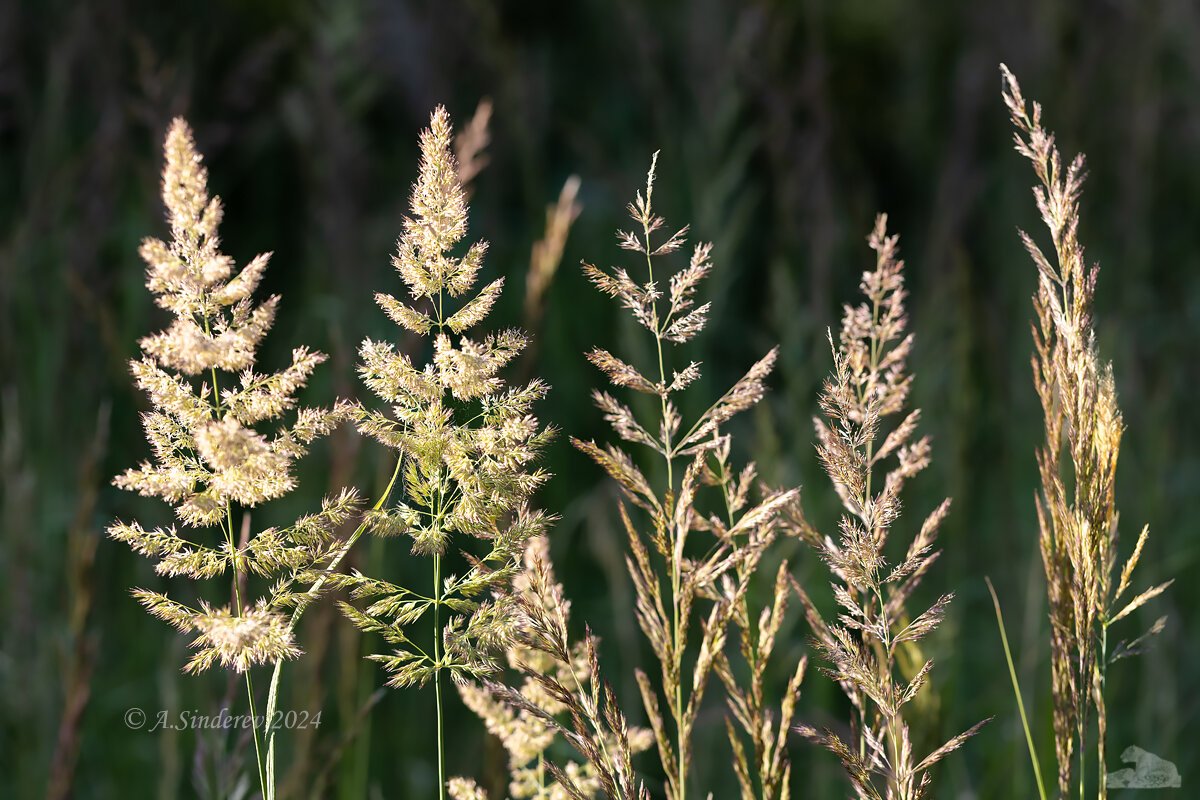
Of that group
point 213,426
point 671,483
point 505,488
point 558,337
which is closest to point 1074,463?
point 671,483

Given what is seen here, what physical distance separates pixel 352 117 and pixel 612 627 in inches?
48.0

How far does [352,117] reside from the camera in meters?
2.20

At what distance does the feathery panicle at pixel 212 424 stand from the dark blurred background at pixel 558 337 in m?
0.35

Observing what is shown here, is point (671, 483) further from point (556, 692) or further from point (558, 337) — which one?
point (558, 337)

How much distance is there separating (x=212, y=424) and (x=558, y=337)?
1904mm

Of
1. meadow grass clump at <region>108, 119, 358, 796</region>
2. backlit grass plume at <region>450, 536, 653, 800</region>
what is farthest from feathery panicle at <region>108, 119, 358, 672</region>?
backlit grass plume at <region>450, 536, 653, 800</region>

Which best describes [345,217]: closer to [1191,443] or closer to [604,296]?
[604,296]

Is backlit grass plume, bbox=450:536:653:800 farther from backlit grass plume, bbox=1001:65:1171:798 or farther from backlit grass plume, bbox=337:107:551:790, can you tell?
backlit grass plume, bbox=1001:65:1171:798

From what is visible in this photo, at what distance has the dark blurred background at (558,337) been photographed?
162 cm

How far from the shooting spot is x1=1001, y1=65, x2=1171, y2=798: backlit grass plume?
704 mm

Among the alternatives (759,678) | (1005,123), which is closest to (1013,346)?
(1005,123)

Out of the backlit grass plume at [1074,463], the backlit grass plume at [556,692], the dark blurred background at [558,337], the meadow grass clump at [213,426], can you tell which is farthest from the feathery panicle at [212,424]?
the backlit grass plume at [1074,463]

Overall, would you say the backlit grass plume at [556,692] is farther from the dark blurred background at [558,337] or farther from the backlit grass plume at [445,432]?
the dark blurred background at [558,337]

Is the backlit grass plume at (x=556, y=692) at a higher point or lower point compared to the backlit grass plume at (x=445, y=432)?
lower
